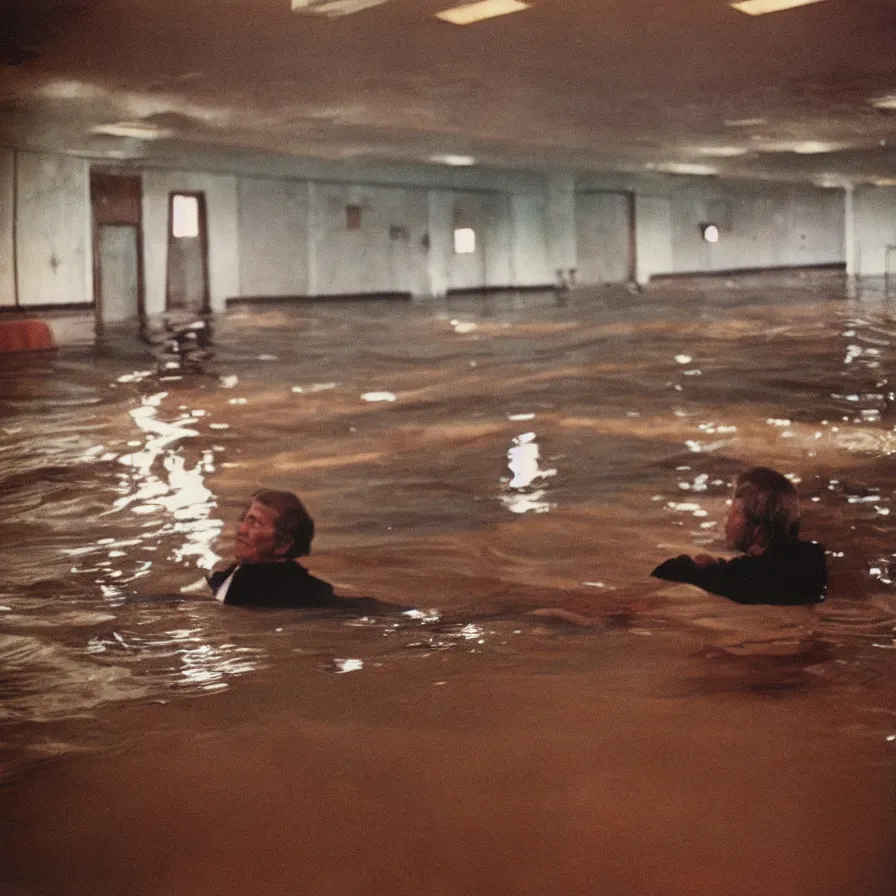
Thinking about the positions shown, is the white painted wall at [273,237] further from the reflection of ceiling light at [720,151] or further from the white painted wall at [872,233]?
the white painted wall at [872,233]

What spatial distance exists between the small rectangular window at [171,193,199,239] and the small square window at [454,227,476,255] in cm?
992

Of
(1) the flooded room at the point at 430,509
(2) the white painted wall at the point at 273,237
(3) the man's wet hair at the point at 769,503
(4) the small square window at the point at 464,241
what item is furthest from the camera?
(4) the small square window at the point at 464,241

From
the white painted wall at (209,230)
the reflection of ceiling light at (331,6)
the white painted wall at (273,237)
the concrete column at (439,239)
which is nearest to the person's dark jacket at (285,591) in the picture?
the reflection of ceiling light at (331,6)

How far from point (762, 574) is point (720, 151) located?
2421 cm

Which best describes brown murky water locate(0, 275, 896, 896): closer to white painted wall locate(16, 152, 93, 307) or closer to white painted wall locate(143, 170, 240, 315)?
white painted wall locate(16, 152, 93, 307)

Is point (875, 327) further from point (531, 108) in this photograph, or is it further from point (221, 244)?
point (221, 244)

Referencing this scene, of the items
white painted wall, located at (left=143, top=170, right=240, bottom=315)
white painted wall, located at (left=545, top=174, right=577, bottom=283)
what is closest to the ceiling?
white painted wall, located at (left=143, top=170, right=240, bottom=315)

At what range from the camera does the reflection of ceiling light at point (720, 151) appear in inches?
1089

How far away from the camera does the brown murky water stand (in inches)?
142

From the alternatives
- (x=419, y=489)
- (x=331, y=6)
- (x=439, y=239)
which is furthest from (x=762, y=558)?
(x=439, y=239)

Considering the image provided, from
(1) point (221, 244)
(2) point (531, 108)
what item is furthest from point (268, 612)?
(1) point (221, 244)

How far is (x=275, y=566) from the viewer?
6.10 meters

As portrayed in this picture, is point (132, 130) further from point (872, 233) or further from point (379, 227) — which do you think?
point (872, 233)

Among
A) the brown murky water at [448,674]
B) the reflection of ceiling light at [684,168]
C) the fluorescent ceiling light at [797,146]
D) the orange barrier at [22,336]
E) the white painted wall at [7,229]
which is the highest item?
the reflection of ceiling light at [684,168]
